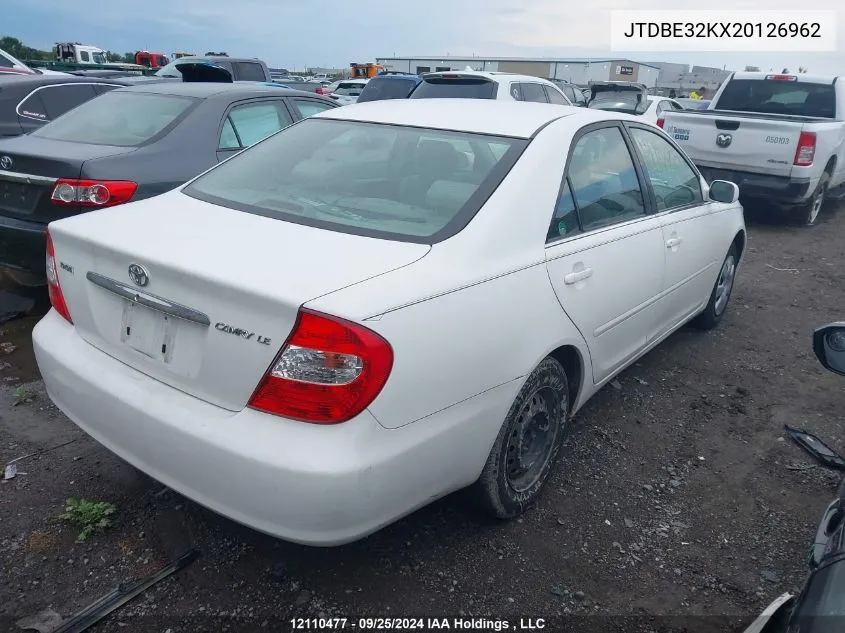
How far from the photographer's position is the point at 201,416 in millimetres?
2148

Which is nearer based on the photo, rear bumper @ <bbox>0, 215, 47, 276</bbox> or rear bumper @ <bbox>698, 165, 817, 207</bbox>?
rear bumper @ <bbox>0, 215, 47, 276</bbox>

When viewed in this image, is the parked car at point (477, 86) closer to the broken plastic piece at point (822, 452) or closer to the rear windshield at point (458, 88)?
the rear windshield at point (458, 88)

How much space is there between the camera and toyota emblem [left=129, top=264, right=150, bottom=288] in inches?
89.3

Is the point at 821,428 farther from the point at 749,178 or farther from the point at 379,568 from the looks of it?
the point at 749,178

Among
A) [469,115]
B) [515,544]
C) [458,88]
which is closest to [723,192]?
[469,115]

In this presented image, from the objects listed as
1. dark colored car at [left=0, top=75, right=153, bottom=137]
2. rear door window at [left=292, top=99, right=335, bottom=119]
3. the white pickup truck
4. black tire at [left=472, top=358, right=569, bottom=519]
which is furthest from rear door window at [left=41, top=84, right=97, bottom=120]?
the white pickup truck

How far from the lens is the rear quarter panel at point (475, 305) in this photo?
2.05 metres

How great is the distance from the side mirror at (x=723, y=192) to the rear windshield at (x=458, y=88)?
15.1 feet

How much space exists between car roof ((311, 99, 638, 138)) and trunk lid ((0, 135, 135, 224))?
1.84 meters

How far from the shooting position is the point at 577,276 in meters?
2.88

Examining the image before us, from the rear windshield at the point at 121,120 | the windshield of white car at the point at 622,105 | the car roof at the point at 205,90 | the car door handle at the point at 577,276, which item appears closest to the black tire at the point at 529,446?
the car door handle at the point at 577,276

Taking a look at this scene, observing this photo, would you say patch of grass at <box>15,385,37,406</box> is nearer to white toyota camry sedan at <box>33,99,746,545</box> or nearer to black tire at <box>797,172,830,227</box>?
white toyota camry sedan at <box>33,99,746,545</box>

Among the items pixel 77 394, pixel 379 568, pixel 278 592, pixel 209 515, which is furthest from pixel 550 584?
pixel 77 394

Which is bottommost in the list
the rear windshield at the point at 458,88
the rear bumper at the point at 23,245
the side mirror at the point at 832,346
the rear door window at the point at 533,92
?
the rear door window at the point at 533,92
